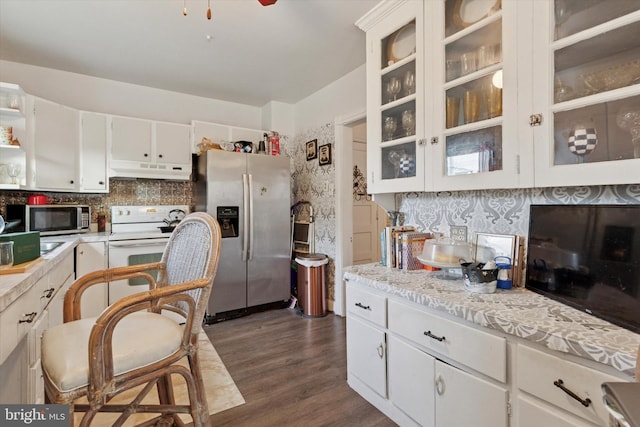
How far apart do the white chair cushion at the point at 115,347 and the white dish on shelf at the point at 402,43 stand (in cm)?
200

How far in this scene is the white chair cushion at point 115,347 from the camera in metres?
0.90

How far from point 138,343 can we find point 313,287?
2.28 metres

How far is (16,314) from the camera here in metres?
1.05

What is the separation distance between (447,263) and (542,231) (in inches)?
17.7

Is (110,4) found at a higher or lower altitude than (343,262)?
higher

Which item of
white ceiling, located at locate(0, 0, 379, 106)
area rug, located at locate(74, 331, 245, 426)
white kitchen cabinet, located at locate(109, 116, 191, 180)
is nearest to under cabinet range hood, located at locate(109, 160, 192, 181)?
white kitchen cabinet, located at locate(109, 116, 191, 180)

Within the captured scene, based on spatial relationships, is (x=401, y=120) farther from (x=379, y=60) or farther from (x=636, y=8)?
(x=636, y=8)

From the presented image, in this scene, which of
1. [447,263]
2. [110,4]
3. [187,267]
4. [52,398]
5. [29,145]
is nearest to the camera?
[52,398]

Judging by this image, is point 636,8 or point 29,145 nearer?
point 636,8

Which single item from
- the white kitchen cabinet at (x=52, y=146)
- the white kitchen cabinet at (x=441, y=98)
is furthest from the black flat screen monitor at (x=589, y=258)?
the white kitchen cabinet at (x=52, y=146)

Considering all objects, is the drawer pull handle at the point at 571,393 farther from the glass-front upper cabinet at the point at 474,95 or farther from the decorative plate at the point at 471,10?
the decorative plate at the point at 471,10

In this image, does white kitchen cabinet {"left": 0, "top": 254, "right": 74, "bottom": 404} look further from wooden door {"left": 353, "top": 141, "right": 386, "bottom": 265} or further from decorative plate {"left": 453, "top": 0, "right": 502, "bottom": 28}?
wooden door {"left": 353, "top": 141, "right": 386, "bottom": 265}

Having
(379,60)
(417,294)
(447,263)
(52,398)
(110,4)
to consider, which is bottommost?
(52,398)

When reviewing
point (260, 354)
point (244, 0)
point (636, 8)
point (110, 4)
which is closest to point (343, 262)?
point (260, 354)
